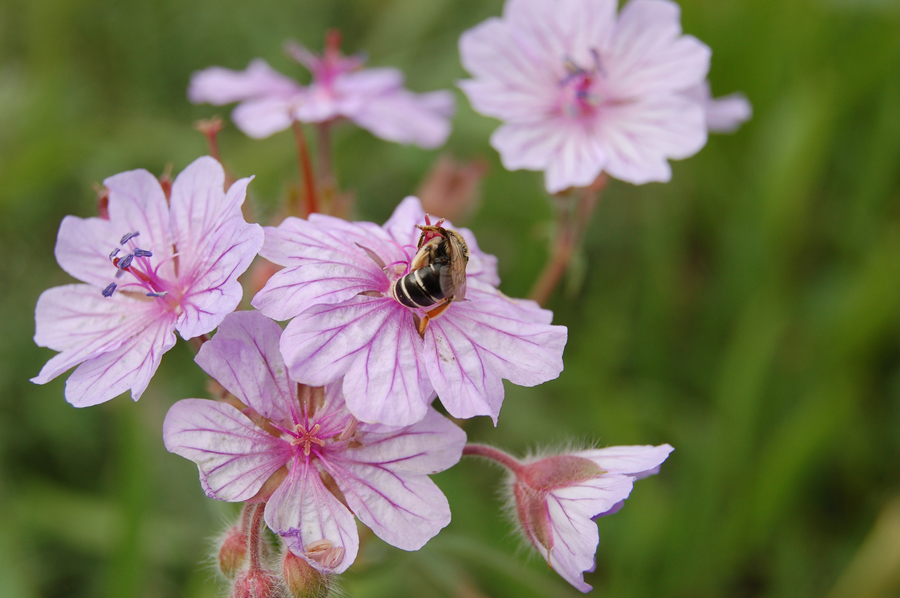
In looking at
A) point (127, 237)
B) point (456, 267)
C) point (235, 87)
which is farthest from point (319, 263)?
point (235, 87)

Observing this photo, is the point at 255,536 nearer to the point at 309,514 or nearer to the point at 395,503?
the point at 309,514

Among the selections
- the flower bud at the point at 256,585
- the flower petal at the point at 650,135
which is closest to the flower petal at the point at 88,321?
the flower bud at the point at 256,585

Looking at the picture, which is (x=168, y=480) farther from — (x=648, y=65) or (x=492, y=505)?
(x=648, y=65)

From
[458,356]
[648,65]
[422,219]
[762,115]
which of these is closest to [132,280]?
[422,219]

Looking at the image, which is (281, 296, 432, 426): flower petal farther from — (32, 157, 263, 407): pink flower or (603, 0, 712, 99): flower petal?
(603, 0, 712, 99): flower petal

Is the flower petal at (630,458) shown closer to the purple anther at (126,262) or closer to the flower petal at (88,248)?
the purple anther at (126,262)
